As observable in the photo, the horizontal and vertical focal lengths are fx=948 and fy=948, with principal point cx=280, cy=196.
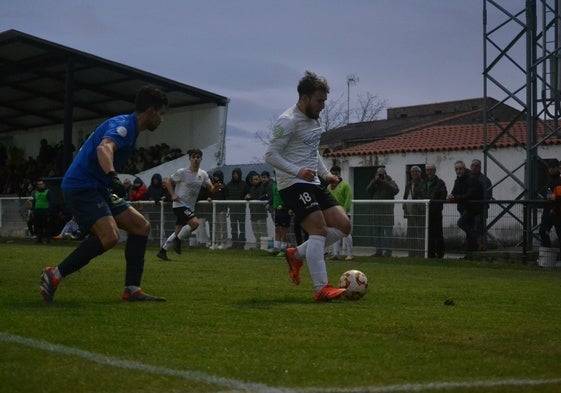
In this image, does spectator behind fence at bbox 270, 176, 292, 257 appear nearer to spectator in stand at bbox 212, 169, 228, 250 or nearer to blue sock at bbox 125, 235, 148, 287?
spectator in stand at bbox 212, 169, 228, 250

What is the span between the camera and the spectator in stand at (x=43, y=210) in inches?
1145

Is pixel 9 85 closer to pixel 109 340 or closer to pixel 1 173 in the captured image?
pixel 1 173

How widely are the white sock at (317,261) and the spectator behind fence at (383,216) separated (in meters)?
11.8

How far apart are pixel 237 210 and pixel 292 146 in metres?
15.6

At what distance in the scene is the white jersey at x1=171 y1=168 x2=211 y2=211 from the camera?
59.7 ft

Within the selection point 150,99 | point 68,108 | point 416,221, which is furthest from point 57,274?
point 68,108

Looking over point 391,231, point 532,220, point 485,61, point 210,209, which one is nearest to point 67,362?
point 532,220

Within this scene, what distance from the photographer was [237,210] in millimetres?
25016

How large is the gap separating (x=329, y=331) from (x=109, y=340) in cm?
157

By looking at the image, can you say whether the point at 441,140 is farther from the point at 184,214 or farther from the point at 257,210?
the point at 184,214

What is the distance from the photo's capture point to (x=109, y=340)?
6160mm

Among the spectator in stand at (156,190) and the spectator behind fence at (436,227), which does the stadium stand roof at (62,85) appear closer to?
the spectator in stand at (156,190)

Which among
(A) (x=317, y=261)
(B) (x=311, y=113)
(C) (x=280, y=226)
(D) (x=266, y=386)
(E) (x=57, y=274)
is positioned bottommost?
(D) (x=266, y=386)

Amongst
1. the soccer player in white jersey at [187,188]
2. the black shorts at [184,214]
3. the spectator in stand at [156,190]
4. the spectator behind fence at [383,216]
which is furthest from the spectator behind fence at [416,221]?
the spectator in stand at [156,190]
